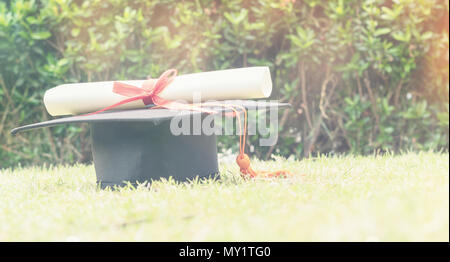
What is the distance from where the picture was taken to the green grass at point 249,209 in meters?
1.17

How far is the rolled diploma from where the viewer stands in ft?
7.50

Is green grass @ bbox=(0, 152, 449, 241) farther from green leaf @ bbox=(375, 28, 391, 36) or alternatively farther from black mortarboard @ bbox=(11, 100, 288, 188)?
green leaf @ bbox=(375, 28, 391, 36)

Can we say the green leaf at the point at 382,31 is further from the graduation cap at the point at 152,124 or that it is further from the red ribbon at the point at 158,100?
the red ribbon at the point at 158,100

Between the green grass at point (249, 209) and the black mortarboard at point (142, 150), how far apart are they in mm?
85

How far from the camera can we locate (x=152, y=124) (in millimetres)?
2146

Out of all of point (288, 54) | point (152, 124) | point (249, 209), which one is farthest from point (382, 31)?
point (249, 209)

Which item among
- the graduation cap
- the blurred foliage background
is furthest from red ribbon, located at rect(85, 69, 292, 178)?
the blurred foliage background

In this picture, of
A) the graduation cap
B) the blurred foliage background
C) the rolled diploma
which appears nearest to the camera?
the graduation cap

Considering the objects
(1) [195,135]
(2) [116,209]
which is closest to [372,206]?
(2) [116,209]

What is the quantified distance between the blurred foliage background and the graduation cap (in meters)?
1.28

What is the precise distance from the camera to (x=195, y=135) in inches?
88.4

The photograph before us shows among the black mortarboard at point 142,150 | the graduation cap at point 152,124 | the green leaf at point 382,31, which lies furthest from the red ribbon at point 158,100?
the green leaf at point 382,31
